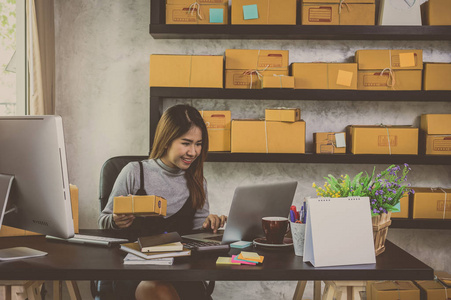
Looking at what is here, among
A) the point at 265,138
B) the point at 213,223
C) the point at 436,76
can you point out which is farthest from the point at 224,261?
the point at 436,76

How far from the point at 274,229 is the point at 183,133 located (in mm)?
788

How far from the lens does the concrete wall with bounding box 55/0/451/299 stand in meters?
3.11

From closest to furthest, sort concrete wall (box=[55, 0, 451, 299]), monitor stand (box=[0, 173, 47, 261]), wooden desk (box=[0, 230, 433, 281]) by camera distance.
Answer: wooden desk (box=[0, 230, 433, 281]) < monitor stand (box=[0, 173, 47, 261]) < concrete wall (box=[55, 0, 451, 299])

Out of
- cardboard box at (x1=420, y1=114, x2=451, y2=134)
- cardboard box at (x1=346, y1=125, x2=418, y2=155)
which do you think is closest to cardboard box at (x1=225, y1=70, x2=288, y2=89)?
cardboard box at (x1=346, y1=125, x2=418, y2=155)

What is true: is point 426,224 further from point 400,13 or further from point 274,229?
point 274,229

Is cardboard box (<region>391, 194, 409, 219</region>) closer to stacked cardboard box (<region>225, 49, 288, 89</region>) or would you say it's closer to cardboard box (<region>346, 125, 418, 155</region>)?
cardboard box (<region>346, 125, 418, 155</region>)

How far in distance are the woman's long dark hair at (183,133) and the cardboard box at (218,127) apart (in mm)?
671

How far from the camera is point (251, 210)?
A: 151 centimetres

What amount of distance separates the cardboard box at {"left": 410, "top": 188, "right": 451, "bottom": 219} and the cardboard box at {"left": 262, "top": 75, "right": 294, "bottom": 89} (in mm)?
1038

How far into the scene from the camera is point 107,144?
319 cm

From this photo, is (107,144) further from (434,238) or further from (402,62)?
(434,238)

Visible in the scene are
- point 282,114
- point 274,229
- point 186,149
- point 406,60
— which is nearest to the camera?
point 274,229

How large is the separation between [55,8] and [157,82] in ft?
3.38

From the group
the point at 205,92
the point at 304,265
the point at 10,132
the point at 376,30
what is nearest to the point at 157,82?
the point at 205,92
